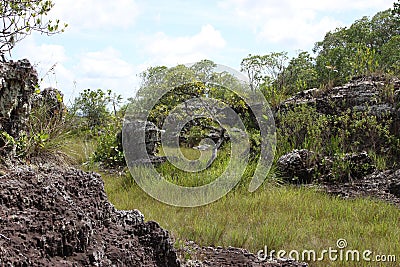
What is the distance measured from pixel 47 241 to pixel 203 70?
461cm

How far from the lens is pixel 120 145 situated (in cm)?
759

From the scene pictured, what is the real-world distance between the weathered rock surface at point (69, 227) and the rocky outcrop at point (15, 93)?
2.37 m

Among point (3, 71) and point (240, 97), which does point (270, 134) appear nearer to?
point (240, 97)

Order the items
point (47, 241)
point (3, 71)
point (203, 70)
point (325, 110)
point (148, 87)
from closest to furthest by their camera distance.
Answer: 1. point (47, 241)
2. point (3, 71)
3. point (203, 70)
4. point (148, 87)
5. point (325, 110)

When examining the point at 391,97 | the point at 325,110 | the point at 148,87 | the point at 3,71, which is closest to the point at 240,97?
the point at 148,87

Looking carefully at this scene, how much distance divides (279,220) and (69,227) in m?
2.68

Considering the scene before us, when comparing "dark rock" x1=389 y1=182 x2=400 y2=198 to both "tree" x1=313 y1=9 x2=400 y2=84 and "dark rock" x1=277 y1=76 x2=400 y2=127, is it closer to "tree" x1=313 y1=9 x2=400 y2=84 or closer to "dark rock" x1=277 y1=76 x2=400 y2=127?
"dark rock" x1=277 y1=76 x2=400 y2=127

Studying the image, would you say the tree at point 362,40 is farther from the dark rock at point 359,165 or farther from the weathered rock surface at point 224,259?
the weathered rock surface at point 224,259

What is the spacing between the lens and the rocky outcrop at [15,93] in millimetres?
4492

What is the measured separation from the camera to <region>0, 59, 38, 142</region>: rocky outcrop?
4492mm
